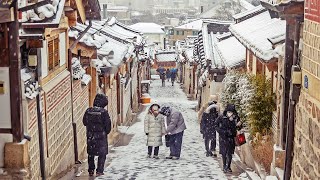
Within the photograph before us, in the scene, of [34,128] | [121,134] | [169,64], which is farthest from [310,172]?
[169,64]

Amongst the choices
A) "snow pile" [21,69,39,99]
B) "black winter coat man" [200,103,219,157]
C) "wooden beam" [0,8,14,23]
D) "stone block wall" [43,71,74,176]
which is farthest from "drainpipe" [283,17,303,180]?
"black winter coat man" [200,103,219,157]

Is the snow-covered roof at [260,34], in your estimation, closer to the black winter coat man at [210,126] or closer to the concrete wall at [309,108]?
the black winter coat man at [210,126]

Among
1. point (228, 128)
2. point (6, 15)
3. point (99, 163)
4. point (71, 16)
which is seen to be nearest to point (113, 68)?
point (71, 16)

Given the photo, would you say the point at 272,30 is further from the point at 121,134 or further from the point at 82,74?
the point at 121,134

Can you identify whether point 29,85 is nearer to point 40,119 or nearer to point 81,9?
point 40,119

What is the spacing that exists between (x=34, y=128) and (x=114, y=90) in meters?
15.1

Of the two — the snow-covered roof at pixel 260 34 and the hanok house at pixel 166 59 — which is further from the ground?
the snow-covered roof at pixel 260 34

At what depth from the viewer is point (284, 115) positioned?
9.93 meters

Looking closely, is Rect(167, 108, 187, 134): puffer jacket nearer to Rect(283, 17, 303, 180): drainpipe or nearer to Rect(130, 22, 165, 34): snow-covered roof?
Rect(283, 17, 303, 180): drainpipe

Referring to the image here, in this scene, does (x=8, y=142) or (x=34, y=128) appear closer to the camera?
(x=8, y=142)

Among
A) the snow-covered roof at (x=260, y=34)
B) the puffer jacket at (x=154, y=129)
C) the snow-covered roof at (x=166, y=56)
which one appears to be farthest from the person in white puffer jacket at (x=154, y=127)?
the snow-covered roof at (x=166, y=56)

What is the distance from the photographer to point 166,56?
74.4m

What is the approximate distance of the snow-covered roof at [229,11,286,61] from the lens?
13.0 meters

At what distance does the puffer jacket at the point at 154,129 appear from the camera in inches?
579
